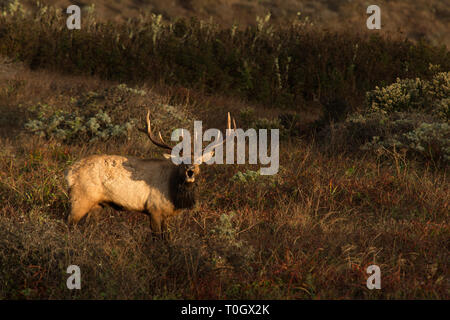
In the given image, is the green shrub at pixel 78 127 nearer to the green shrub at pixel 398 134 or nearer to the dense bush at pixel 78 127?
the dense bush at pixel 78 127

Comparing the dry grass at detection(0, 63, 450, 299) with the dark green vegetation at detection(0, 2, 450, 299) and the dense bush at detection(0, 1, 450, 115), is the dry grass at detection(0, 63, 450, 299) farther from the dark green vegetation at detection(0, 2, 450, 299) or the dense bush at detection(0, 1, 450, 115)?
the dense bush at detection(0, 1, 450, 115)

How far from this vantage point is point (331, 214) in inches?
248

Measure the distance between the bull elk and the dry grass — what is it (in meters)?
0.27

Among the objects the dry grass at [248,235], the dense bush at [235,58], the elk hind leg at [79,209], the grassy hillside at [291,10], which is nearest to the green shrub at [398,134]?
the dry grass at [248,235]

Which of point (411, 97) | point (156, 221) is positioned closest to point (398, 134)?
point (411, 97)

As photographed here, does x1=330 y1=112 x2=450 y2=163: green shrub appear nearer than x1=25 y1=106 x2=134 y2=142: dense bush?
Yes

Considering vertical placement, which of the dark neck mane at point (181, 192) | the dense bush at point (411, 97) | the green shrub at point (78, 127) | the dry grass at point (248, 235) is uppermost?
the dense bush at point (411, 97)

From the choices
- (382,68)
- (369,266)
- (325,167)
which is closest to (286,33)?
(382,68)

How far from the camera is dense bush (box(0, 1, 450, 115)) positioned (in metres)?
14.1

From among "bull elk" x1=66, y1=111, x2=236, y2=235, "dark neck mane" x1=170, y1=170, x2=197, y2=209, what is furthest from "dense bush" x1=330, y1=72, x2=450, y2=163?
"bull elk" x1=66, y1=111, x2=236, y2=235

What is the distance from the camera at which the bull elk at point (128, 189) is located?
17.2 feet

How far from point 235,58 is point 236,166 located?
777 cm

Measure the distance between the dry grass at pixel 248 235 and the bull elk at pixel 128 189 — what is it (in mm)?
265

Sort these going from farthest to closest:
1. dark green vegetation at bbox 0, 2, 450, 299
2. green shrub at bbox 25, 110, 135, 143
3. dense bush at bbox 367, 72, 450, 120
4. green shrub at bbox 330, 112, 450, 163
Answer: dense bush at bbox 367, 72, 450, 120 < green shrub at bbox 25, 110, 135, 143 < green shrub at bbox 330, 112, 450, 163 < dark green vegetation at bbox 0, 2, 450, 299
